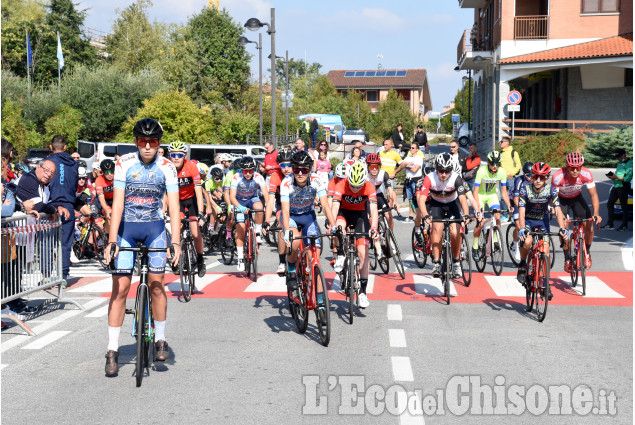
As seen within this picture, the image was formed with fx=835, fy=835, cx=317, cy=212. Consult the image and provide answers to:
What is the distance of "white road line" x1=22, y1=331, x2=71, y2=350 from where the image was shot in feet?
26.9

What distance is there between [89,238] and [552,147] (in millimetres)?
23654

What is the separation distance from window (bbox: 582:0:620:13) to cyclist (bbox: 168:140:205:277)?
35.1 meters

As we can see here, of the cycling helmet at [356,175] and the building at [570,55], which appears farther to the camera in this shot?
the building at [570,55]

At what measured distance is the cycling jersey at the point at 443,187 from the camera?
1136 centimetres

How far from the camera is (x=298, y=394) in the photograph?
6.38 metres

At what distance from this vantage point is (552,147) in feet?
113

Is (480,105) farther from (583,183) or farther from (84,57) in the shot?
(583,183)

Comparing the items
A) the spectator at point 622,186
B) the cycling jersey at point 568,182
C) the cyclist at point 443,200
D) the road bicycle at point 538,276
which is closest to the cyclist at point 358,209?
the cyclist at point 443,200

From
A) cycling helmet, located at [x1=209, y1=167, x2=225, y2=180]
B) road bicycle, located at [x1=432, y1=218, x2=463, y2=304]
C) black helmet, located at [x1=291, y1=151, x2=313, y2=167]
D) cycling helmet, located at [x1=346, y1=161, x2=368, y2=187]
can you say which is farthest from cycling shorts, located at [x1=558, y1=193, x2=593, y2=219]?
cycling helmet, located at [x1=209, y1=167, x2=225, y2=180]

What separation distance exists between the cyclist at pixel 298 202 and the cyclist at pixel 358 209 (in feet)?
1.25

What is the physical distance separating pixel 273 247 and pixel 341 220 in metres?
7.53

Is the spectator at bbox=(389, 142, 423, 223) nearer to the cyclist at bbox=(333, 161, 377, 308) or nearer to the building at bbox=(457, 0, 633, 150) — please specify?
the cyclist at bbox=(333, 161, 377, 308)

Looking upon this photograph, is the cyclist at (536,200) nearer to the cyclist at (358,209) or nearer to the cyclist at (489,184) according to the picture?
the cyclist at (489,184)

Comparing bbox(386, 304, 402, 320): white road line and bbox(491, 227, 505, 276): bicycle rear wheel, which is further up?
bbox(491, 227, 505, 276): bicycle rear wheel
